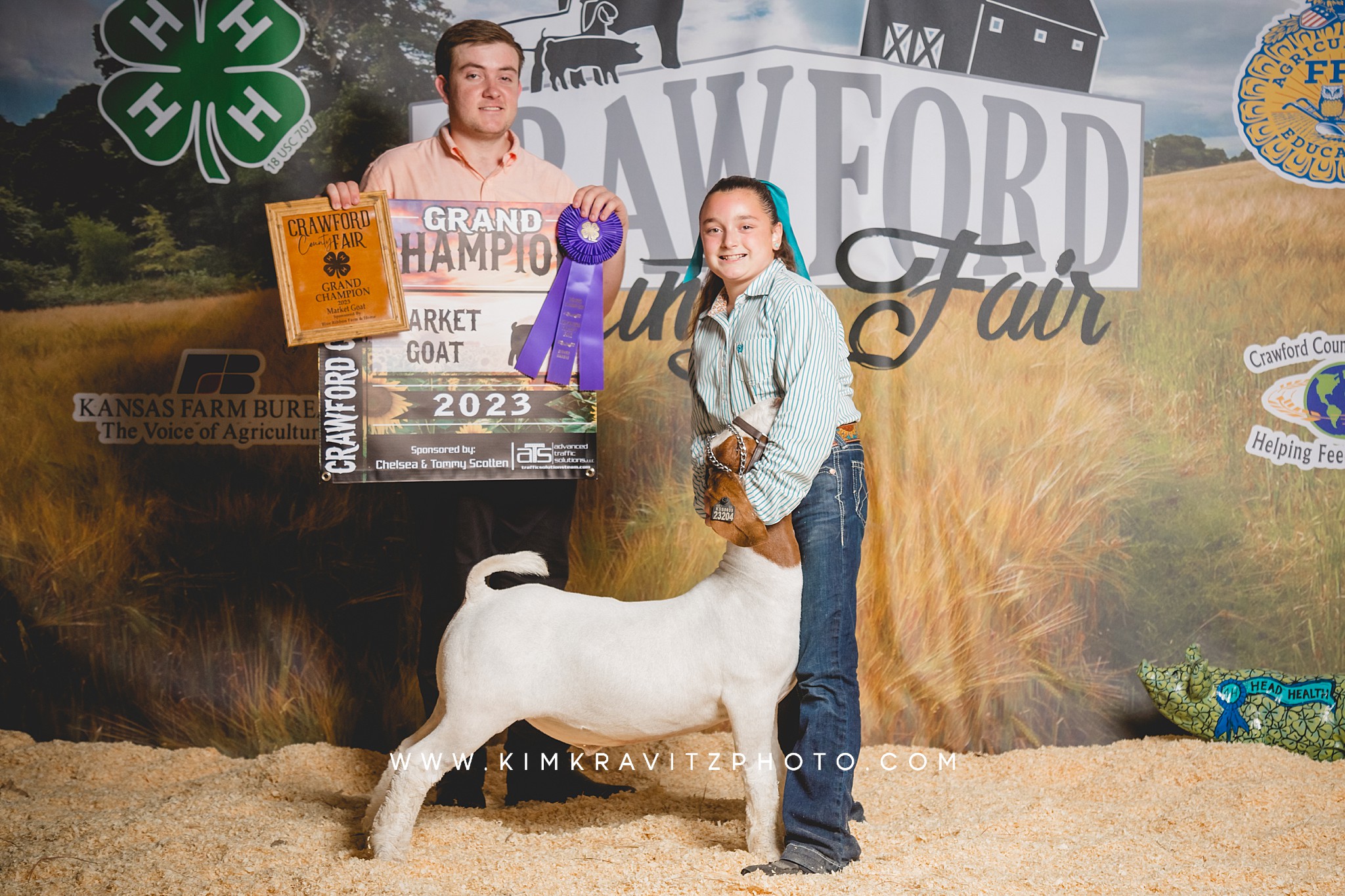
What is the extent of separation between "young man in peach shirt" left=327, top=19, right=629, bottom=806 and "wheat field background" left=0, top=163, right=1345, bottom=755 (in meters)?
0.64

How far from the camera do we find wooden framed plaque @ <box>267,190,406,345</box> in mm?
2348

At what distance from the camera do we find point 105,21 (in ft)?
10.3

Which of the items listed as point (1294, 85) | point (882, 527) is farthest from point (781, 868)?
point (1294, 85)

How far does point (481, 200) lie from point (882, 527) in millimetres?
1606

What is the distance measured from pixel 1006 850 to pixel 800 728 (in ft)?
2.08

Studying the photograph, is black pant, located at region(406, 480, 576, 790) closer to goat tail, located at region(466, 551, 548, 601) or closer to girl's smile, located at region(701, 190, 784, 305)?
→ goat tail, located at region(466, 551, 548, 601)

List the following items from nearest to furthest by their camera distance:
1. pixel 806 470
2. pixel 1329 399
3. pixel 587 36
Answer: pixel 806 470
pixel 587 36
pixel 1329 399

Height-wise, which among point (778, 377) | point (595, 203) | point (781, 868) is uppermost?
point (595, 203)

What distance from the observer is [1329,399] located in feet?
10.6

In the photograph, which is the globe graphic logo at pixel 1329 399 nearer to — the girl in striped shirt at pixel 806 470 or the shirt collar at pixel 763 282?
the girl in striped shirt at pixel 806 470

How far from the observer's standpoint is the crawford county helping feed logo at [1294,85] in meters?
3.26

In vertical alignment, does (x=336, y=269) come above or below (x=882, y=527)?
above

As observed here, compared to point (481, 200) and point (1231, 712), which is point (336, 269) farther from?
point (1231, 712)

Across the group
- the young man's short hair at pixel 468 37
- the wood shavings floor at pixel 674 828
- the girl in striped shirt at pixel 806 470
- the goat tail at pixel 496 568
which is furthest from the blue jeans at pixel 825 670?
the young man's short hair at pixel 468 37
